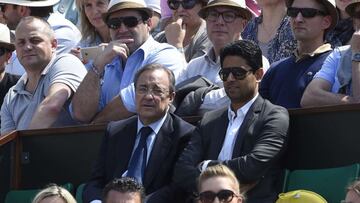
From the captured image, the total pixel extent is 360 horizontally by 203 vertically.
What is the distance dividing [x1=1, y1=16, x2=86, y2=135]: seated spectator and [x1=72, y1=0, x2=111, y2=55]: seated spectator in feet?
3.70

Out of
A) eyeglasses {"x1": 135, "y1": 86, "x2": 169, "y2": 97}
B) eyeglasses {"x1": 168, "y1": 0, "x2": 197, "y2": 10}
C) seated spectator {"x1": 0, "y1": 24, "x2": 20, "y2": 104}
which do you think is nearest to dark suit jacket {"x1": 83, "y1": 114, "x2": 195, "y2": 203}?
eyeglasses {"x1": 135, "y1": 86, "x2": 169, "y2": 97}

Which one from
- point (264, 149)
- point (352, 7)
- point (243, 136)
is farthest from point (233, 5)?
point (264, 149)

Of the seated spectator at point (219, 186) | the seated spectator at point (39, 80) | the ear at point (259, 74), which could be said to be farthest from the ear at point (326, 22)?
the seated spectator at point (39, 80)

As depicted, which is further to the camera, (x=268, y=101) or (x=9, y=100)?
(x=9, y=100)

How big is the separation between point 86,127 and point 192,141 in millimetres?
1495

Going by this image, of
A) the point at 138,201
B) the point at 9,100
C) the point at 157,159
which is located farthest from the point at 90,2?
the point at 138,201

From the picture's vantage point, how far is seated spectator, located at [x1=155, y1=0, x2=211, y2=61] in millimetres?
11170

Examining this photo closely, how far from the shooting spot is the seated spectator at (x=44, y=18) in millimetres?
11984

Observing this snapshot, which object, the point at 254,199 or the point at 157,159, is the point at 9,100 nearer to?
the point at 157,159

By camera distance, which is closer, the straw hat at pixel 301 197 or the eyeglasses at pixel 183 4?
the straw hat at pixel 301 197

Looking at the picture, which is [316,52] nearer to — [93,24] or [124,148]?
[124,148]

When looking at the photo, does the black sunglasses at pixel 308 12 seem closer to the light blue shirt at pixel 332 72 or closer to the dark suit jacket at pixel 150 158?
the light blue shirt at pixel 332 72

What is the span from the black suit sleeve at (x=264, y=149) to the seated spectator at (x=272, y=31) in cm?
181

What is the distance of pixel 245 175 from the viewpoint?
820 cm
